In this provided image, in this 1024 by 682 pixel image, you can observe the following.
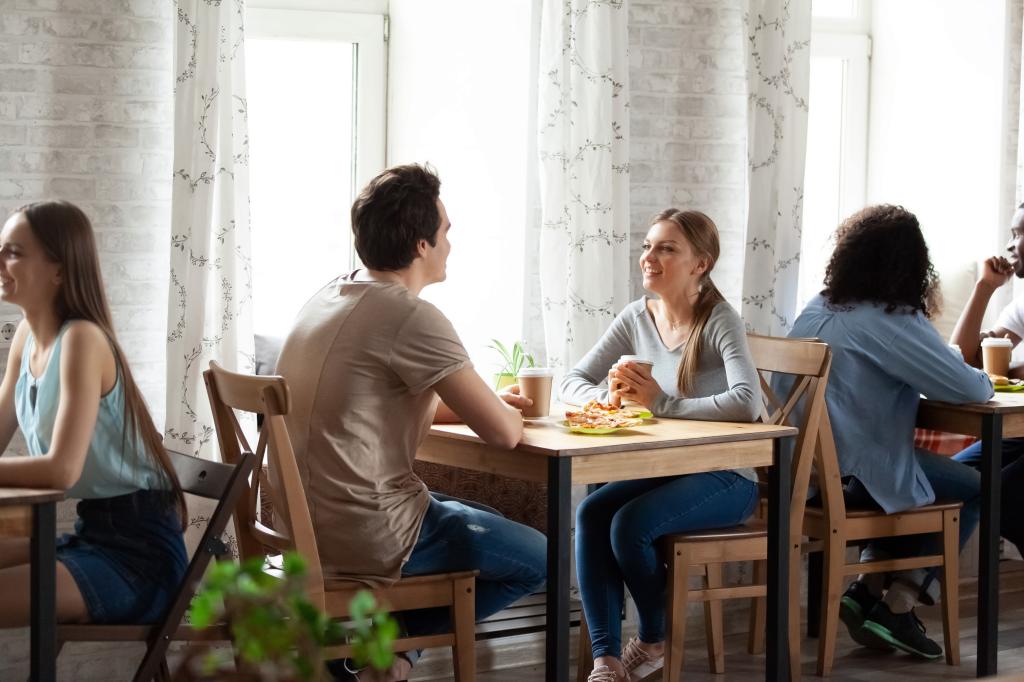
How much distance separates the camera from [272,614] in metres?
0.78

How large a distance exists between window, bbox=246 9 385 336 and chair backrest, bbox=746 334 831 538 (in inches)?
53.7

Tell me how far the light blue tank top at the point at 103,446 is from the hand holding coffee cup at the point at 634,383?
1035 mm

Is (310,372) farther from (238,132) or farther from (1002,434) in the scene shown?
(1002,434)

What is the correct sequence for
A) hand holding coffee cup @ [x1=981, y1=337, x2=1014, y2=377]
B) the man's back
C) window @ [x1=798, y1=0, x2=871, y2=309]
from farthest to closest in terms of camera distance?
window @ [x1=798, y1=0, x2=871, y2=309], hand holding coffee cup @ [x1=981, y1=337, x2=1014, y2=377], the man's back

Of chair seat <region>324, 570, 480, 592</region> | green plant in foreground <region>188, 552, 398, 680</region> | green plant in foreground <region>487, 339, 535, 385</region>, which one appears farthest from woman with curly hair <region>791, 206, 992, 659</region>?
green plant in foreground <region>188, 552, 398, 680</region>

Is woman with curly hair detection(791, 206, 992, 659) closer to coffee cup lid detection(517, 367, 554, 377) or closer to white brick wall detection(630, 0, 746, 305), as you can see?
white brick wall detection(630, 0, 746, 305)

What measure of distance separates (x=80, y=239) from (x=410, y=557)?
2.68ft

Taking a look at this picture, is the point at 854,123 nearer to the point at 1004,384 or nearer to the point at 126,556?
the point at 1004,384

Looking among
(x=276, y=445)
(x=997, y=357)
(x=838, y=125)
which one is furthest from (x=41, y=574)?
(x=838, y=125)

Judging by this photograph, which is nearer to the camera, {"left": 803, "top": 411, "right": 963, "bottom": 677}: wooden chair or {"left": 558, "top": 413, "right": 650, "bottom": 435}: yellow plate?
{"left": 558, "top": 413, "right": 650, "bottom": 435}: yellow plate

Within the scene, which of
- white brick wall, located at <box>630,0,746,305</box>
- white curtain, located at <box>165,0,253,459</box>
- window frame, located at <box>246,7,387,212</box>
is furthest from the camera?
window frame, located at <box>246,7,387,212</box>

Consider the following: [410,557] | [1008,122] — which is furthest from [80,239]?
[1008,122]

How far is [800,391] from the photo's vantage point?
3.00 meters

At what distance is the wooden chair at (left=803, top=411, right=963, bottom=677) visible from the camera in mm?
3090
